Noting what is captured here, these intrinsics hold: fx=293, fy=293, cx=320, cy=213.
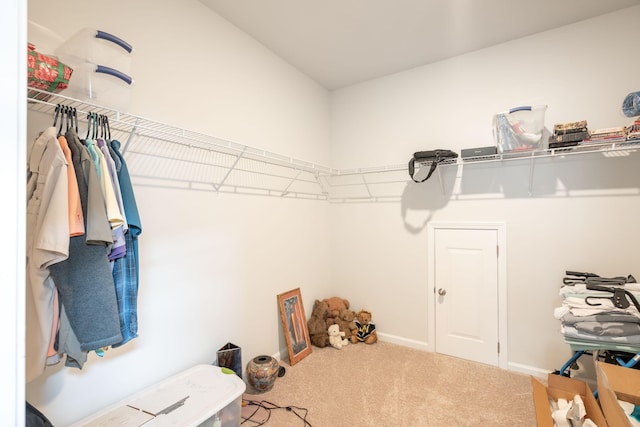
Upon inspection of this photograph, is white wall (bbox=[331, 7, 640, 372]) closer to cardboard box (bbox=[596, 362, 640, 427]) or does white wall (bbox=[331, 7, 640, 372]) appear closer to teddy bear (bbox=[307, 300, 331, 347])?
teddy bear (bbox=[307, 300, 331, 347])

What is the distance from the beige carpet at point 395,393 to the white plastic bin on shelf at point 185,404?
374mm

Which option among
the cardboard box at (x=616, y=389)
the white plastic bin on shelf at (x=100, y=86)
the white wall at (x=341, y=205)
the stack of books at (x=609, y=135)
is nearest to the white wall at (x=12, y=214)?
the white plastic bin on shelf at (x=100, y=86)

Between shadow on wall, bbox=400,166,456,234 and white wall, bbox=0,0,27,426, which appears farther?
shadow on wall, bbox=400,166,456,234

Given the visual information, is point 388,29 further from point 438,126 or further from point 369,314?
point 369,314

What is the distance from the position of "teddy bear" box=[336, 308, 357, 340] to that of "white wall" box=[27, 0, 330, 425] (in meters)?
0.58

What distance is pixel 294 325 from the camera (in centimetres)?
267

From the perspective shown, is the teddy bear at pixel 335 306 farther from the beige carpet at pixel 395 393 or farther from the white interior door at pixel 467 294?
the white interior door at pixel 467 294

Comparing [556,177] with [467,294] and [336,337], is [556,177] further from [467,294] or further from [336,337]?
[336,337]

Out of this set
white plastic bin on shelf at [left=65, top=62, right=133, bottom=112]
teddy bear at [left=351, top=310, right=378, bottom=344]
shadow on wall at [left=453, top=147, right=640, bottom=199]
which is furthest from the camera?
teddy bear at [left=351, top=310, right=378, bottom=344]

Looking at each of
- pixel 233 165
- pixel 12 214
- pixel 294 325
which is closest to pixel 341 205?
pixel 294 325

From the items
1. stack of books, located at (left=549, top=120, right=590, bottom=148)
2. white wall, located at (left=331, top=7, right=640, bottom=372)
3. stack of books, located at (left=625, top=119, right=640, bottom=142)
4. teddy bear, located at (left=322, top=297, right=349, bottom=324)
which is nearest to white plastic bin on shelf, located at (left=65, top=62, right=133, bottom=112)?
white wall, located at (left=331, top=7, right=640, bottom=372)

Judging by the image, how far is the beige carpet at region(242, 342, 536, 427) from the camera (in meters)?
1.86

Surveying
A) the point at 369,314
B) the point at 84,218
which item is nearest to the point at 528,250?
the point at 369,314

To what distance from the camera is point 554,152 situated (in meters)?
2.18
